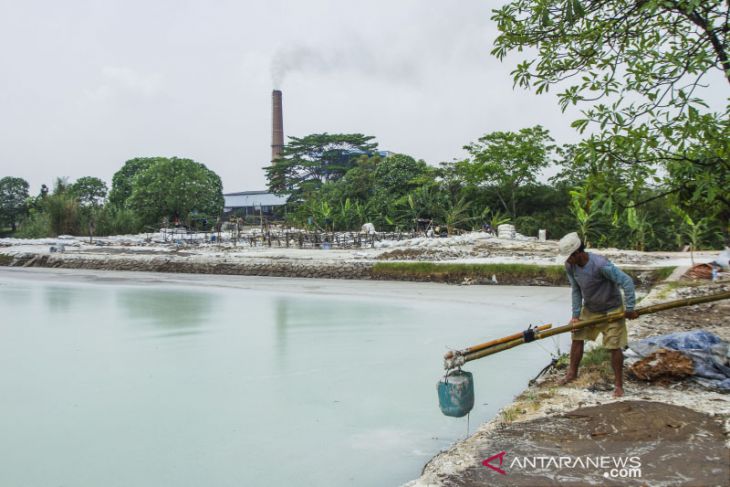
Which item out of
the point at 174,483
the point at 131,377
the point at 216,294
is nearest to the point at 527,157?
the point at 216,294

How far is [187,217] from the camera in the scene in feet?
84.6

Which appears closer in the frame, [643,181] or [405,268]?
[643,181]

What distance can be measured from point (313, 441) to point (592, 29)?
9.13ft

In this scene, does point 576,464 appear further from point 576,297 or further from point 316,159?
point 316,159

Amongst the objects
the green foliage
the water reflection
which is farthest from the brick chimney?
the water reflection

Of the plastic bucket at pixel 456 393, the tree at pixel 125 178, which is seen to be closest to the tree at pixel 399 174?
the tree at pixel 125 178

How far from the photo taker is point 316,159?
29.8 meters

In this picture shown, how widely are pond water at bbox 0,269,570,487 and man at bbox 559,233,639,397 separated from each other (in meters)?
0.85

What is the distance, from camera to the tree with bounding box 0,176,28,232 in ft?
99.5

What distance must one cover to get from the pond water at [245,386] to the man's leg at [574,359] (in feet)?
1.85

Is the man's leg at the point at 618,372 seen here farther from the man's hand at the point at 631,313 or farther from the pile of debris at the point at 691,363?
the pile of debris at the point at 691,363

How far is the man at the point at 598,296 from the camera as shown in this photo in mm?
2832

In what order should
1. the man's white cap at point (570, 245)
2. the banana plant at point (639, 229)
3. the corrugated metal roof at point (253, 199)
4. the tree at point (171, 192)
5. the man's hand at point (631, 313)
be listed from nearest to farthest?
the man's hand at point (631, 313) → the man's white cap at point (570, 245) → the banana plant at point (639, 229) → the tree at point (171, 192) → the corrugated metal roof at point (253, 199)

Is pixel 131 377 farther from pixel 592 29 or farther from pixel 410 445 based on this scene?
pixel 592 29
